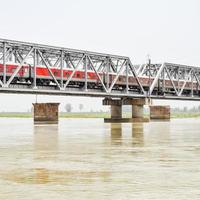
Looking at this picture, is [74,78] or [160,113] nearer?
[74,78]

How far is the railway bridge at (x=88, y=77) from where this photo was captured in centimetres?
6153

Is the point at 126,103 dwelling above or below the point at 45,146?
above

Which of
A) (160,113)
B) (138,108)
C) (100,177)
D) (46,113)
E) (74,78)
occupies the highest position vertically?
(74,78)

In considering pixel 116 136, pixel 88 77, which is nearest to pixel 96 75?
pixel 88 77

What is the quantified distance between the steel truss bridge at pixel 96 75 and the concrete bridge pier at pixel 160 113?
18.1 feet

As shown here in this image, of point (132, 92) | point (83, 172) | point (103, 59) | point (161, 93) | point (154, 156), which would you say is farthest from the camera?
point (161, 93)

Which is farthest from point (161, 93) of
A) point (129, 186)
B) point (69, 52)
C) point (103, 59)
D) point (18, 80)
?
point (129, 186)

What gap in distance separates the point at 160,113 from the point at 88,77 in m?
41.1

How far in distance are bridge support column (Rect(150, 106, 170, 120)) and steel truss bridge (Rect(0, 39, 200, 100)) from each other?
5499 millimetres

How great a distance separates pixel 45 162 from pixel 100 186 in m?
6.17

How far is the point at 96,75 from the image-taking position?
74.7 metres

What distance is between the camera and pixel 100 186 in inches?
443

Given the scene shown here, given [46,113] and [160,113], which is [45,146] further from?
[160,113]

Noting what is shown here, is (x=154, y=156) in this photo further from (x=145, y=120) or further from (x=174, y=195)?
(x=145, y=120)
